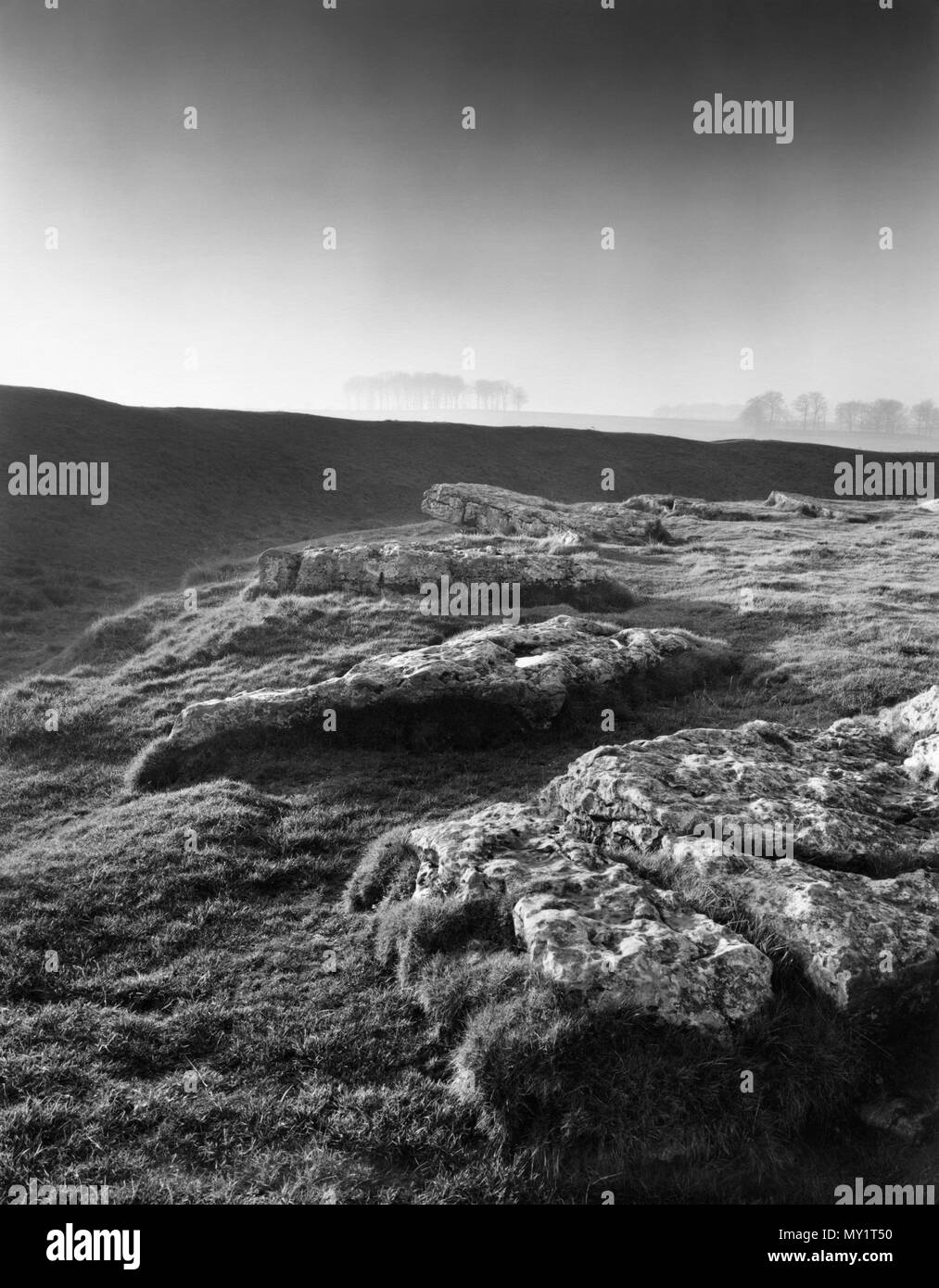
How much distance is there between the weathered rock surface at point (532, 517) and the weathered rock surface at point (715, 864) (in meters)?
22.4

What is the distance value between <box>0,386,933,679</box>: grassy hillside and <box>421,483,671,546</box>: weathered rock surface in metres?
9.71

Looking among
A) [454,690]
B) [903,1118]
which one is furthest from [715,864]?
[454,690]

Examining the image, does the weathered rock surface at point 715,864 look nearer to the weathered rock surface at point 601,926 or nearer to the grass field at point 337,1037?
the weathered rock surface at point 601,926

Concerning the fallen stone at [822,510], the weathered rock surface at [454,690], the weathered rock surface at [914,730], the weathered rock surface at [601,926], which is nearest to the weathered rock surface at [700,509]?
the fallen stone at [822,510]

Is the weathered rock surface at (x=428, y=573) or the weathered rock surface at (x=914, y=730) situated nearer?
the weathered rock surface at (x=914, y=730)

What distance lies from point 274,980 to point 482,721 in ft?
20.6

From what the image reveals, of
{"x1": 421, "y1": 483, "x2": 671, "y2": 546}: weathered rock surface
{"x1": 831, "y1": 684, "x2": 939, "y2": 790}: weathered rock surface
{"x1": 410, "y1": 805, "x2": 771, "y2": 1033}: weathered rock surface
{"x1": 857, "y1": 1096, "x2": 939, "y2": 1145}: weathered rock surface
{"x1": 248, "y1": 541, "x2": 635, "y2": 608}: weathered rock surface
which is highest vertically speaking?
{"x1": 421, "y1": 483, "x2": 671, "y2": 546}: weathered rock surface

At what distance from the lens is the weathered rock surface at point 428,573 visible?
20891 millimetres

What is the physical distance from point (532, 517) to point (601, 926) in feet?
97.3

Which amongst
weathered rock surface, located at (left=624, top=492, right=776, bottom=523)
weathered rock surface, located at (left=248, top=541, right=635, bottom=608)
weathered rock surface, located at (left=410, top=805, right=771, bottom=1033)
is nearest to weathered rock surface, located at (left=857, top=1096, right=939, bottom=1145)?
weathered rock surface, located at (left=410, top=805, right=771, bottom=1033)

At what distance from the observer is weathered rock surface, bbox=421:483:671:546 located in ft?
111

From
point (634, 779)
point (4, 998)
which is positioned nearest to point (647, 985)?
point (634, 779)

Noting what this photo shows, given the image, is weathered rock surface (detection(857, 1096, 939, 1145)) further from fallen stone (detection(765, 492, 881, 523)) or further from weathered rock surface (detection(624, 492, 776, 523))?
fallen stone (detection(765, 492, 881, 523))

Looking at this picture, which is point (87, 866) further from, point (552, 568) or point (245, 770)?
point (552, 568)
